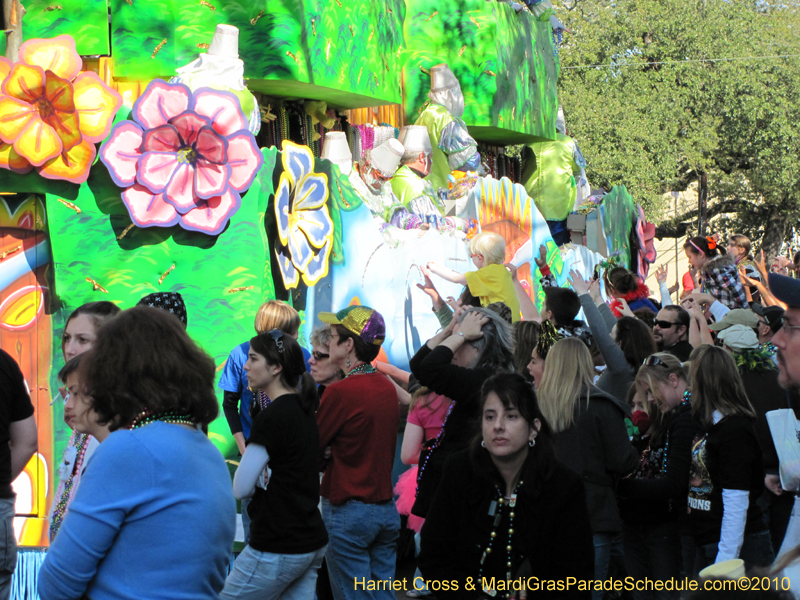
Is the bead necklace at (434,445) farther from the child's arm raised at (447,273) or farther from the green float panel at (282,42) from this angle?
the green float panel at (282,42)

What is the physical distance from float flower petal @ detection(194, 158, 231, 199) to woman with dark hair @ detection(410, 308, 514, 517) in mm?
2650

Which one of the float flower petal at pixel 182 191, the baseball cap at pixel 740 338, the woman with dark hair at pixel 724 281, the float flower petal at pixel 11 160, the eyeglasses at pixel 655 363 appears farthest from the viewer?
the woman with dark hair at pixel 724 281

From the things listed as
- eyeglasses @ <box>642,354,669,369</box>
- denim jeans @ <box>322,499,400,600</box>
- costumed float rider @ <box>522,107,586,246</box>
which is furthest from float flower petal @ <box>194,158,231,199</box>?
costumed float rider @ <box>522,107,586,246</box>

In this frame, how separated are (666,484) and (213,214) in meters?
3.78

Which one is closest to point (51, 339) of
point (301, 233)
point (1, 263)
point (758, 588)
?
point (1, 263)

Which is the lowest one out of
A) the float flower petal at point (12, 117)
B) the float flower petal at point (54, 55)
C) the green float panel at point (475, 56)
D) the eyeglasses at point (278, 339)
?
the eyeglasses at point (278, 339)

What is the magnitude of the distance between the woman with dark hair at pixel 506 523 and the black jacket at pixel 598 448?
0.85m

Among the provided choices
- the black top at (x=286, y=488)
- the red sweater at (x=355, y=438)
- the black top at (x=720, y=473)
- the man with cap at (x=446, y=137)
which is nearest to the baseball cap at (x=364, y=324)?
the red sweater at (x=355, y=438)

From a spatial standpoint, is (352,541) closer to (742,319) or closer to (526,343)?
(526,343)

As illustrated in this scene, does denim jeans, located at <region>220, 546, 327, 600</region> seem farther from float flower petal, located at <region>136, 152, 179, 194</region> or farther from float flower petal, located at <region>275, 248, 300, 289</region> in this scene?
float flower petal, located at <region>275, 248, 300, 289</region>

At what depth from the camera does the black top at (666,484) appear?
429 cm

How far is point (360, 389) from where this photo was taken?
438 centimetres

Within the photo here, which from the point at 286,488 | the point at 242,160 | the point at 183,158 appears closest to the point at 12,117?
the point at 183,158

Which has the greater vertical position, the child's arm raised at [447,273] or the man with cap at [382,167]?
the man with cap at [382,167]
